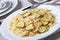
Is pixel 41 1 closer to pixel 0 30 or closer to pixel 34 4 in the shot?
pixel 34 4

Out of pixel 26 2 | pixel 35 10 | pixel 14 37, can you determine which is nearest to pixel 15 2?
pixel 26 2

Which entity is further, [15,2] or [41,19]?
[15,2]

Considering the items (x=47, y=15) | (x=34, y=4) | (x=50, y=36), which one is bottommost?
(x=50, y=36)

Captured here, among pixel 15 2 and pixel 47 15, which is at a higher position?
pixel 15 2

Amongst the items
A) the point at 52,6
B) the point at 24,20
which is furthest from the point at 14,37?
the point at 52,6

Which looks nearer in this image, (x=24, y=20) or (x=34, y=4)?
(x=24, y=20)

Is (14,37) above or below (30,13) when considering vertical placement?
below

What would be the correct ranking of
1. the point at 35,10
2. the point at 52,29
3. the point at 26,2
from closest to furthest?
the point at 52,29 → the point at 35,10 → the point at 26,2

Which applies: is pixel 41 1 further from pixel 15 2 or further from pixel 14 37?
pixel 14 37

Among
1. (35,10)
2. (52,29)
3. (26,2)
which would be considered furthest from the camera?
(26,2)
